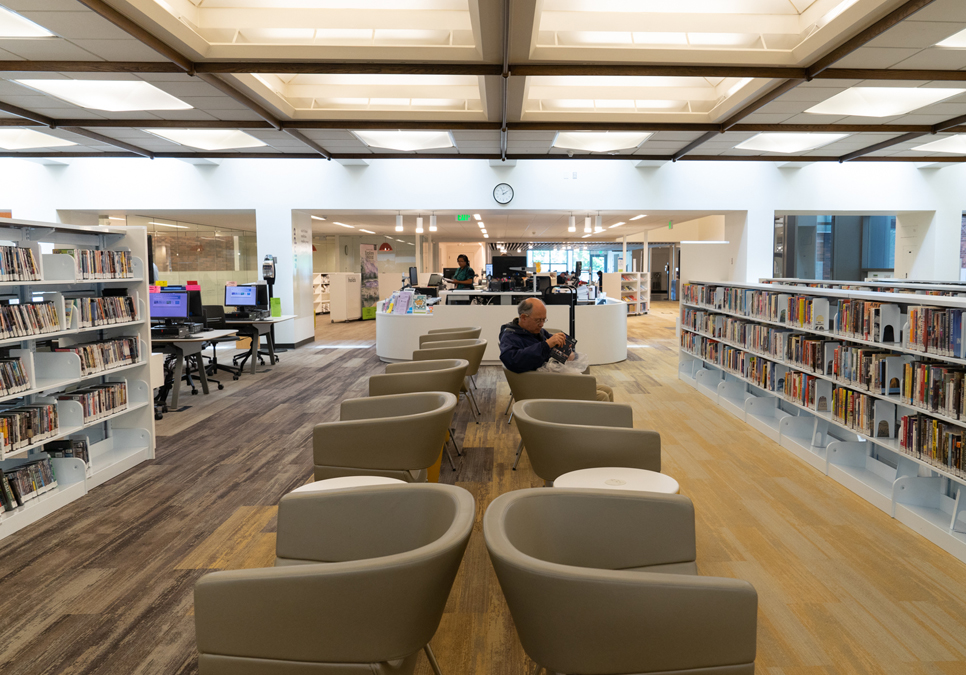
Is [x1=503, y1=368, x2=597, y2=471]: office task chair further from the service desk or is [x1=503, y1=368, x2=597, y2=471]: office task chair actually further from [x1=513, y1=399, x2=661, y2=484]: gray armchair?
the service desk

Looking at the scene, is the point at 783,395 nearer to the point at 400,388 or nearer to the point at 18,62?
the point at 400,388

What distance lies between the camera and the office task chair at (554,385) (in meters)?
4.41

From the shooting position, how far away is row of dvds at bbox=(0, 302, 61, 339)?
12.6ft

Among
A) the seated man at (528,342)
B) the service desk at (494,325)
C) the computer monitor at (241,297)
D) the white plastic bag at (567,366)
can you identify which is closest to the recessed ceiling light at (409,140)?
the service desk at (494,325)

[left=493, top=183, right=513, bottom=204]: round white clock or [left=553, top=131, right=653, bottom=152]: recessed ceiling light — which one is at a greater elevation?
[left=553, top=131, right=653, bottom=152]: recessed ceiling light

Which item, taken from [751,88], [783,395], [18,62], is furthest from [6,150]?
[783,395]

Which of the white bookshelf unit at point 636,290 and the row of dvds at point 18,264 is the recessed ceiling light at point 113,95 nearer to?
the row of dvds at point 18,264

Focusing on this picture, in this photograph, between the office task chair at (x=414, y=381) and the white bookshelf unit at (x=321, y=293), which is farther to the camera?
the white bookshelf unit at (x=321, y=293)

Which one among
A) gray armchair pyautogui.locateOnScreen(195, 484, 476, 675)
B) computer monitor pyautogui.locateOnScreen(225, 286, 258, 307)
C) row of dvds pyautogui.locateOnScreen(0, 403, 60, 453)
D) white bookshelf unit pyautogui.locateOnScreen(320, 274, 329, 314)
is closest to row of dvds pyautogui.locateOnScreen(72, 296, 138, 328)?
row of dvds pyautogui.locateOnScreen(0, 403, 60, 453)

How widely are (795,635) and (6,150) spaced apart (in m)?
11.8

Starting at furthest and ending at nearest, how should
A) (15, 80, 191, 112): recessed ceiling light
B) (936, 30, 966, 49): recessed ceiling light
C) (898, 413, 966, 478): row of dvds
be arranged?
(15, 80, 191, 112): recessed ceiling light < (936, 30, 966, 49): recessed ceiling light < (898, 413, 966, 478): row of dvds

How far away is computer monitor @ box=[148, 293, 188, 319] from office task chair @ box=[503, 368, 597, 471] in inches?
193

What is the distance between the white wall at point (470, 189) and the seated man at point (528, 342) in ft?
23.7

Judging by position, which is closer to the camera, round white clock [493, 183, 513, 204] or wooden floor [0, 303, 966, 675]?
wooden floor [0, 303, 966, 675]
